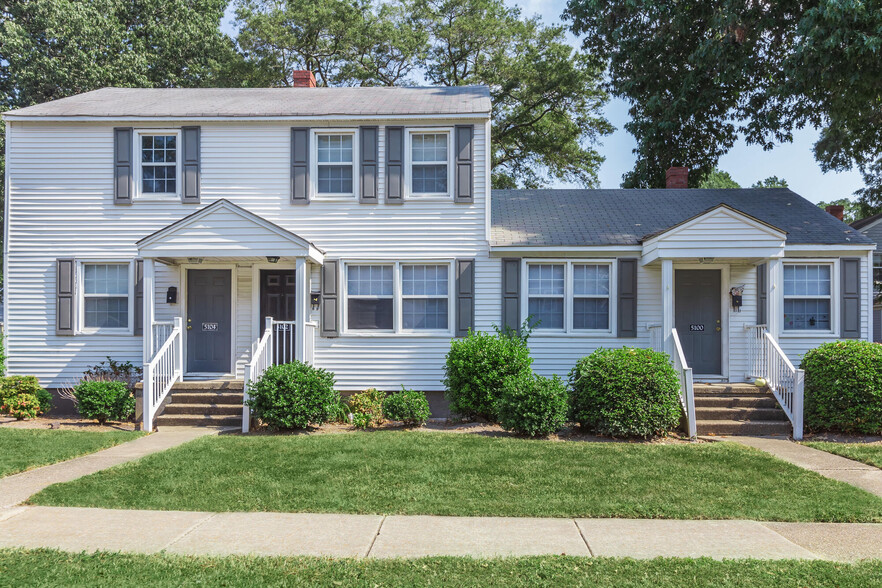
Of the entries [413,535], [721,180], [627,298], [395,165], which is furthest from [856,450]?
[721,180]

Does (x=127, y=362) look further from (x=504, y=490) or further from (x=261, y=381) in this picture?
(x=504, y=490)

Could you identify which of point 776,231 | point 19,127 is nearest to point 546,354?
point 776,231

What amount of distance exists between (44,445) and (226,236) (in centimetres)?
397

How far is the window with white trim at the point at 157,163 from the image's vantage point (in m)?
11.6

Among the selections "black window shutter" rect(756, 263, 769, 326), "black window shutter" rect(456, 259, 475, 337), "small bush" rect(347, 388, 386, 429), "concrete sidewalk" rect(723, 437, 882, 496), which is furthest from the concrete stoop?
"small bush" rect(347, 388, 386, 429)

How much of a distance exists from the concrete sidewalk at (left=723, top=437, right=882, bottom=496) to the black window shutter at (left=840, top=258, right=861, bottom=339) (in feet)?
11.2

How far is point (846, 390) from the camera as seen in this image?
9156 mm

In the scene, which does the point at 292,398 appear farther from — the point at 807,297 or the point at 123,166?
the point at 807,297

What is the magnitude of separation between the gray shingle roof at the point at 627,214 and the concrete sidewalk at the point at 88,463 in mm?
6191

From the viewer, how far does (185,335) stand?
11562mm

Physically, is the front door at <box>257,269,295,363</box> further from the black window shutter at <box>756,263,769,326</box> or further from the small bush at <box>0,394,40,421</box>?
the black window shutter at <box>756,263,769,326</box>

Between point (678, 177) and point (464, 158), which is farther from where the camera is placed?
point (678, 177)

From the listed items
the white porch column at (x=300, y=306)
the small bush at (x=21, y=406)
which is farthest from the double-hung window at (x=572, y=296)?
the small bush at (x=21, y=406)

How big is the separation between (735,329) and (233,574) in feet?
32.8
